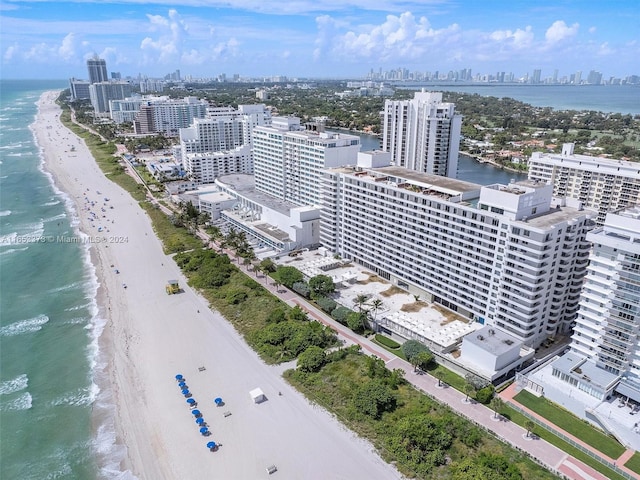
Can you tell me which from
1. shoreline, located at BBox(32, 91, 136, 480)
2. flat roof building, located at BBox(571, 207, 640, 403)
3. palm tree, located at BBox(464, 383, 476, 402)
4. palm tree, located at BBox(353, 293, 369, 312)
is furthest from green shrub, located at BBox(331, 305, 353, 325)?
shoreline, located at BBox(32, 91, 136, 480)

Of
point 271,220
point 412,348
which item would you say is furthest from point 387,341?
point 271,220

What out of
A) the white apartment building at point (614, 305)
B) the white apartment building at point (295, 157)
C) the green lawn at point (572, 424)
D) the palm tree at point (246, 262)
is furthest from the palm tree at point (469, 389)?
the white apartment building at point (295, 157)

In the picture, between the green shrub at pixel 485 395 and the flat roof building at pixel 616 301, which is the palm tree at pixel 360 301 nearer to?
the green shrub at pixel 485 395

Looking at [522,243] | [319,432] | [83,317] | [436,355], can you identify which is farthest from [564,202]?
[83,317]

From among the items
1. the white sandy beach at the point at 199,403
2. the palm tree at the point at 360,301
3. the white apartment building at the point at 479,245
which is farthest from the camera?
the palm tree at the point at 360,301

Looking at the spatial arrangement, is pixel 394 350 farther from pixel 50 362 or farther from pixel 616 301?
pixel 50 362
